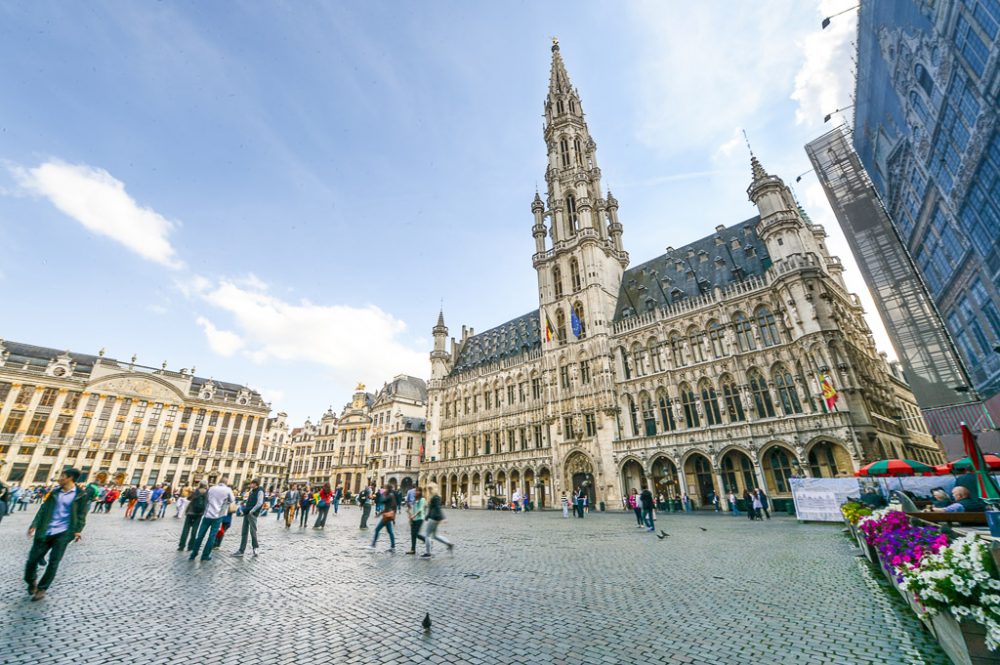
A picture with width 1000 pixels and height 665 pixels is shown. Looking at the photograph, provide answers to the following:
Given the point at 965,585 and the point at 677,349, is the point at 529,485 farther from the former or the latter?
the point at 965,585

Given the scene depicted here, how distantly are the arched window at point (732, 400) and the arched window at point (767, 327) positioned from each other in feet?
11.8

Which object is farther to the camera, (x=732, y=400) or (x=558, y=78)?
(x=558, y=78)

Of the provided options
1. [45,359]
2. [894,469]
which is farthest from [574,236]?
[45,359]

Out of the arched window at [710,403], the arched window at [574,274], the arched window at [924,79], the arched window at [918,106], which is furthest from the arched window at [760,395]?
the arched window at [924,79]

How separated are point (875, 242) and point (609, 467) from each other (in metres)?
41.0

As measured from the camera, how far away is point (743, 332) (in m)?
30.2

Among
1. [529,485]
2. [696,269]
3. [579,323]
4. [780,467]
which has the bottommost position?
[529,485]

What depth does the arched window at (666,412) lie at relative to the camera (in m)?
31.9

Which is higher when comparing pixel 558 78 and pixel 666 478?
pixel 558 78

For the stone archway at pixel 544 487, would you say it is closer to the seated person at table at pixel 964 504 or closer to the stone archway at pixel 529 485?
the stone archway at pixel 529 485

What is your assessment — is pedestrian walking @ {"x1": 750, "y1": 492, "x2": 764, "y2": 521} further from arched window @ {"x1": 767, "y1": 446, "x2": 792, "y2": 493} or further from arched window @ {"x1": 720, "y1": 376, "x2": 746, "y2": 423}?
arched window @ {"x1": 720, "y1": 376, "x2": 746, "y2": 423}

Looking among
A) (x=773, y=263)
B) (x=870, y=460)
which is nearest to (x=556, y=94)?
(x=773, y=263)

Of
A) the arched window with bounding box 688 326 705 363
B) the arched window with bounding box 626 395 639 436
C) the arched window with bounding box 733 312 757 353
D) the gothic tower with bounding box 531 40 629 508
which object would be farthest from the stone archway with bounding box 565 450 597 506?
the arched window with bounding box 733 312 757 353

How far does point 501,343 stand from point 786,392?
30.9 metres
